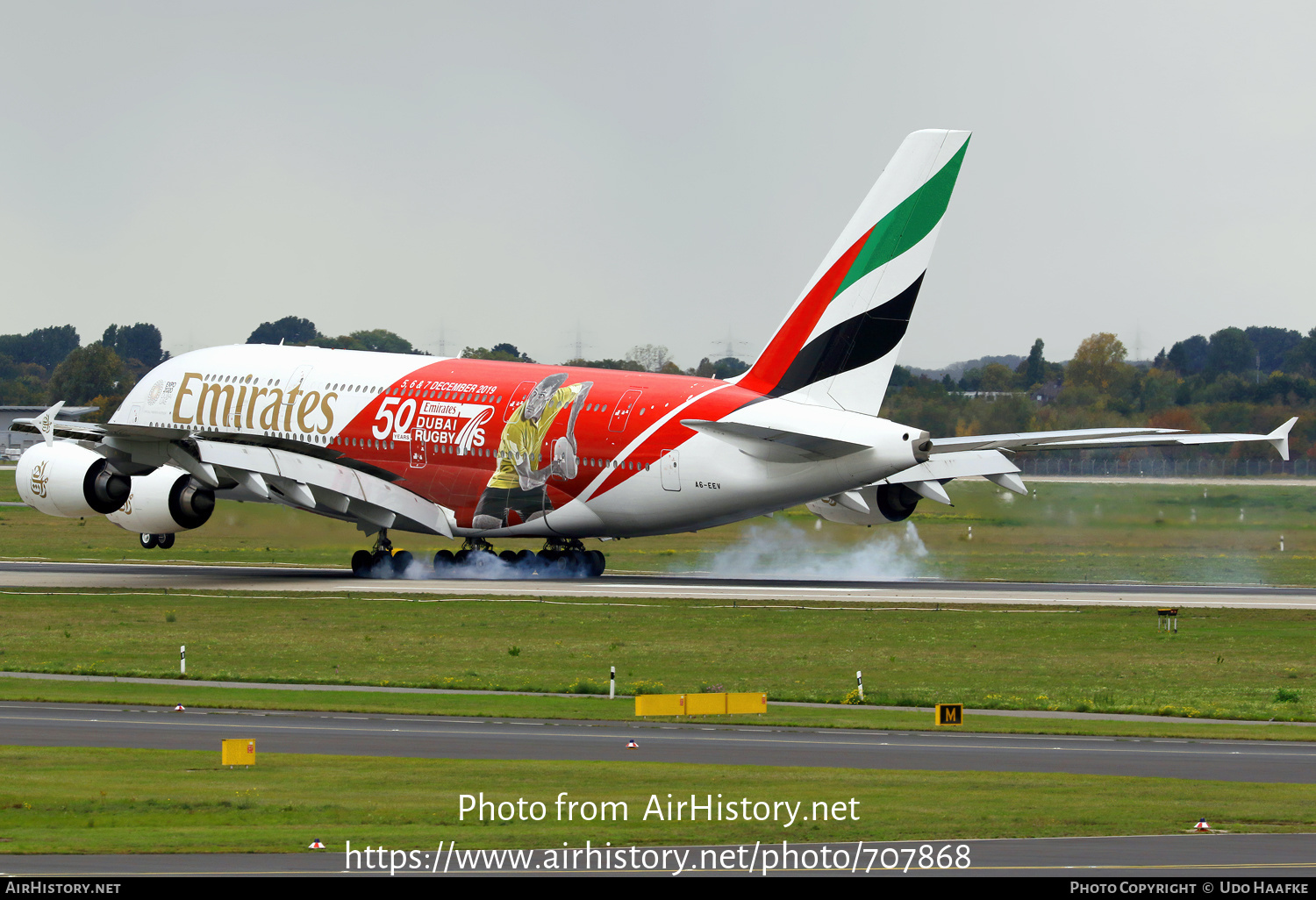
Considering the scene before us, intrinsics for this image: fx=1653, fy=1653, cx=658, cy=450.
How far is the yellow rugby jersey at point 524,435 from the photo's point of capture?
53.3 metres

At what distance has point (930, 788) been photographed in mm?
21000

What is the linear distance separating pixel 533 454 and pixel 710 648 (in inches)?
669

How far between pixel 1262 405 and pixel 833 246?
5068 cm

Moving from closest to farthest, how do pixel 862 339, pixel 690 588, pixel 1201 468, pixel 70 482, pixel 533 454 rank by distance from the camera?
pixel 862 339
pixel 690 588
pixel 70 482
pixel 533 454
pixel 1201 468

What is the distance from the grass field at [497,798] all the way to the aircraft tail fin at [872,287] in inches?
1040

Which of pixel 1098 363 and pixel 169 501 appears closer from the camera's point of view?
pixel 169 501

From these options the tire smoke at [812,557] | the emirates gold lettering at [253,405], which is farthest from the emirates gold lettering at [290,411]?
the tire smoke at [812,557]

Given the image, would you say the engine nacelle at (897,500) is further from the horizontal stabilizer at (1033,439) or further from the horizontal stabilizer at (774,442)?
the horizontal stabilizer at (774,442)

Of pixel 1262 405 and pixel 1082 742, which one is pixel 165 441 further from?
pixel 1262 405

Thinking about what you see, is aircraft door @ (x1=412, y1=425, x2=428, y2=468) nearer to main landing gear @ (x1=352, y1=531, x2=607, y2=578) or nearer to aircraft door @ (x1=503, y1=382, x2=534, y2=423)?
main landing gear @ (x1=352, y1=531, x2=607, y2=578)

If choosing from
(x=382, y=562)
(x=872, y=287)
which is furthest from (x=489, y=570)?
(x=872, y=287)

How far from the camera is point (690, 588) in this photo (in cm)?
5244

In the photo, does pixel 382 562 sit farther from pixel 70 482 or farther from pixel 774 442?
pixel 774 442

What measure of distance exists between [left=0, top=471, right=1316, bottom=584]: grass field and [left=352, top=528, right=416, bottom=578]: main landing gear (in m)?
1.96
